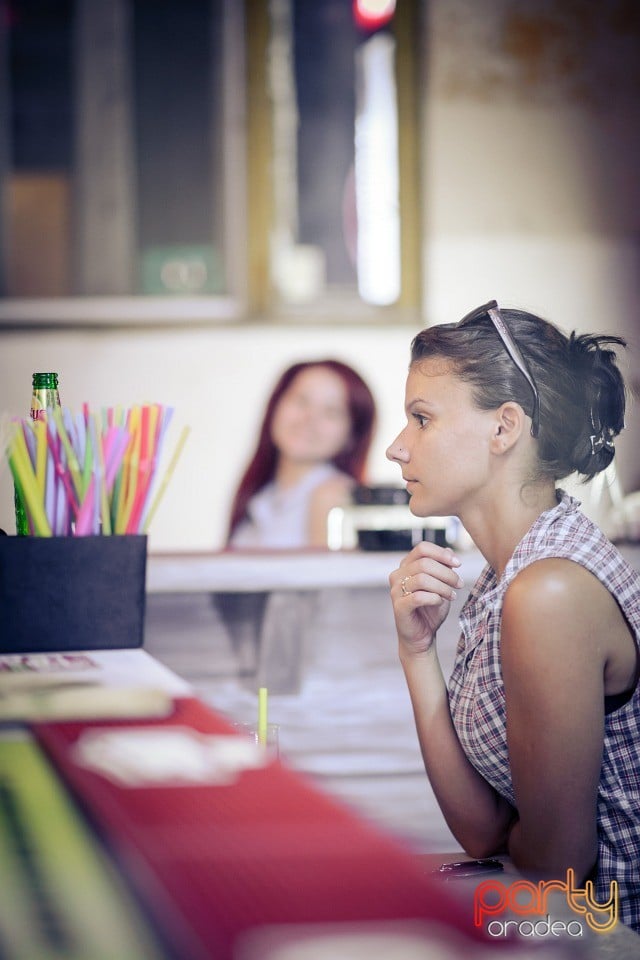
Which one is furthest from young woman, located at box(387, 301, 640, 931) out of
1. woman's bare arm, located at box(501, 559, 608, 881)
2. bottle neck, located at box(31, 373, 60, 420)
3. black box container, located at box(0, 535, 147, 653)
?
bottle neck, located at box(31, 373, 60, 420)

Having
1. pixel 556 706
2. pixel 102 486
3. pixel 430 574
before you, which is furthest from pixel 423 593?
pixel 102 486

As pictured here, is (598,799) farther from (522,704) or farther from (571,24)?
(571,24)

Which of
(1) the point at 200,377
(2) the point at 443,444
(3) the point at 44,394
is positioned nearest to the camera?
(2) the point at 443,444

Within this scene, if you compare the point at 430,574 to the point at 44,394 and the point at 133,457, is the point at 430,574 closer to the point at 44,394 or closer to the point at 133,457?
the point at 133,457

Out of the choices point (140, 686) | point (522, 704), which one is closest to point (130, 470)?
point (140, 686)

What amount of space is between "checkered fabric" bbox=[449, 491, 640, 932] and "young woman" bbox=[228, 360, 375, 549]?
2578 millimetres

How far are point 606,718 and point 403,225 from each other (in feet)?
12.5

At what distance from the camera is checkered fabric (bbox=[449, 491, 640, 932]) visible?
119 centimetres

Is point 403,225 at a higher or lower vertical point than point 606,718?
higher

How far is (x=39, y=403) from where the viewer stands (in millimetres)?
1419

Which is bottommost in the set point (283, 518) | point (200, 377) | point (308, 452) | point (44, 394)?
point (283, 518)

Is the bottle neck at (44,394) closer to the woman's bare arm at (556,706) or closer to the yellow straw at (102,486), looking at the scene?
the yellow straw at (102,486)

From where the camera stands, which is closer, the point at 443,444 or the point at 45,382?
the point at 443,444

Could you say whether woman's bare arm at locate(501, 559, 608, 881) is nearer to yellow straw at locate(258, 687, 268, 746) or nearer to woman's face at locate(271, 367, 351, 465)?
yellow straw at locate(258, 687, 268, 746)
